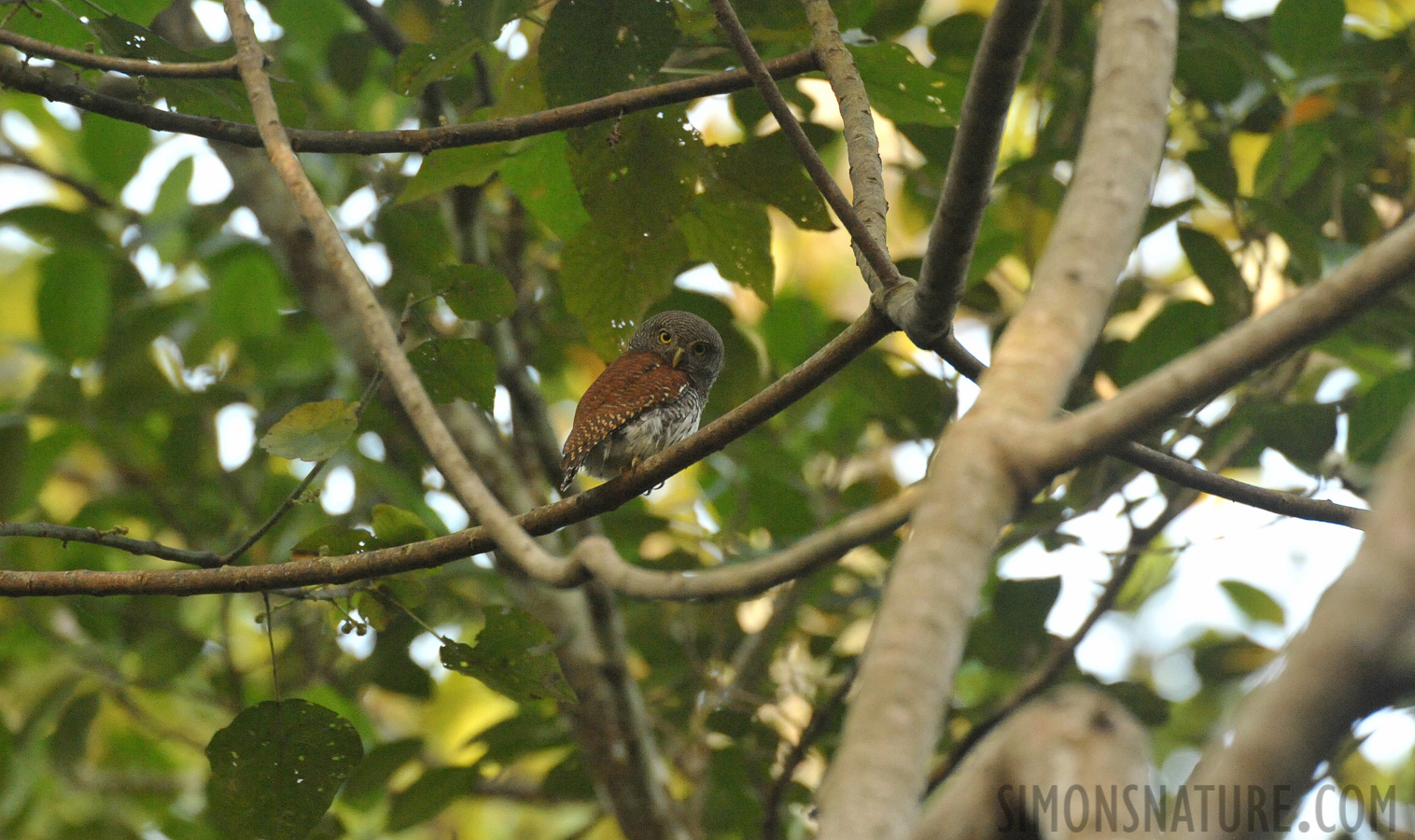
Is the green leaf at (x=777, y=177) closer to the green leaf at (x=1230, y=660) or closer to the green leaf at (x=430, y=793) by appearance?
the green leaf at (x=430, y=793)

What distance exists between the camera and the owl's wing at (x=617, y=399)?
143 inches

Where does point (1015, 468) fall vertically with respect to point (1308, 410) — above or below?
below

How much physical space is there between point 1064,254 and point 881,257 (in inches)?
33.9

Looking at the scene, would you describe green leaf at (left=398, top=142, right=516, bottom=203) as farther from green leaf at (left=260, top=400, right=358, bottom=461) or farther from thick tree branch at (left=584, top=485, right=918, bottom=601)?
thick tree branch at (left=584, top=485, right=918, bottom=601)

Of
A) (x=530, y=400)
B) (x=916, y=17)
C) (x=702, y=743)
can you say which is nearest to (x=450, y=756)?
(x=702, y=743)

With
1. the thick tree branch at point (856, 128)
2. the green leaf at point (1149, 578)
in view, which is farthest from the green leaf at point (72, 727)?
the green leaf at point (1149, 578)

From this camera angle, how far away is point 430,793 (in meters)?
3.97

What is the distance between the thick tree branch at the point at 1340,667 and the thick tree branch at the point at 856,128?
137cm

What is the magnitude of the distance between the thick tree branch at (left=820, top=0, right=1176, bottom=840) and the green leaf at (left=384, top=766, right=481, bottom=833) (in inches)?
123

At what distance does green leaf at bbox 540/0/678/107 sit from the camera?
2514mm

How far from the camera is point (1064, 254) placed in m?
1.17

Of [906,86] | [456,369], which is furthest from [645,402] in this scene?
[906,86]

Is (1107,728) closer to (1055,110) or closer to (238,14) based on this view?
(238,14)

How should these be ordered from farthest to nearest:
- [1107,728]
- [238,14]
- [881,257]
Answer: [238,14]
[881,257]
[1107,728]
